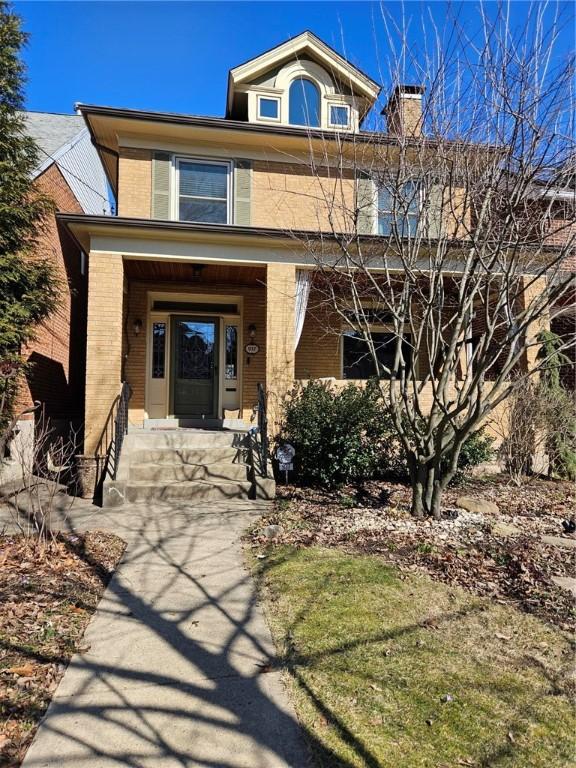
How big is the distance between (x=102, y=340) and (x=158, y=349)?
2.54m

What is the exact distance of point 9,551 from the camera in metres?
4.70

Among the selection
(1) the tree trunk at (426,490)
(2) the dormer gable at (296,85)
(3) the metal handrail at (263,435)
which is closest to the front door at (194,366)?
(3) the metal handrail at (263,435)

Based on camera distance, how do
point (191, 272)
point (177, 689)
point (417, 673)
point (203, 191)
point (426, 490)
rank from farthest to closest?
point (191, 272)
point (203, 191)
point (426, 490)
point (417, 673)
point (177, 689)

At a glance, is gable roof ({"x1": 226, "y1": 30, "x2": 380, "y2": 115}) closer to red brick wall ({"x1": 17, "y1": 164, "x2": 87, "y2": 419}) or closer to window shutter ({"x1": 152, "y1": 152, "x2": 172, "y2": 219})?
window shutter ({"x1": 152, "y1": 152, "x2": 172, "y2": 219})

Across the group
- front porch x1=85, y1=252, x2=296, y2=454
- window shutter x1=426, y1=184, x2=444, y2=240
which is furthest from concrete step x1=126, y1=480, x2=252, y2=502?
window shutter x1=426, y1=184, x2=444, y2=240

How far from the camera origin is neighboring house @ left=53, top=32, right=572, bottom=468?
866cm

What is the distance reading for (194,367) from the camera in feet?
36.8

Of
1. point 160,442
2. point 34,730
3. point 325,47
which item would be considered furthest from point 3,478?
point 325,47

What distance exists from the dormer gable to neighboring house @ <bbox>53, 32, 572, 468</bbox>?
0.10 ft

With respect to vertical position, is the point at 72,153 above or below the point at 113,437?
above

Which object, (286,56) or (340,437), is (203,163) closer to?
(286,56)

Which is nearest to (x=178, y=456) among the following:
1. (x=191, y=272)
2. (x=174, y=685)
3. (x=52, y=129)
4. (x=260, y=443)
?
(x=260, y=443)

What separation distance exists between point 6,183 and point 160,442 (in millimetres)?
4845

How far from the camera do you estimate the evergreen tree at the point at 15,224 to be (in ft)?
24.1
